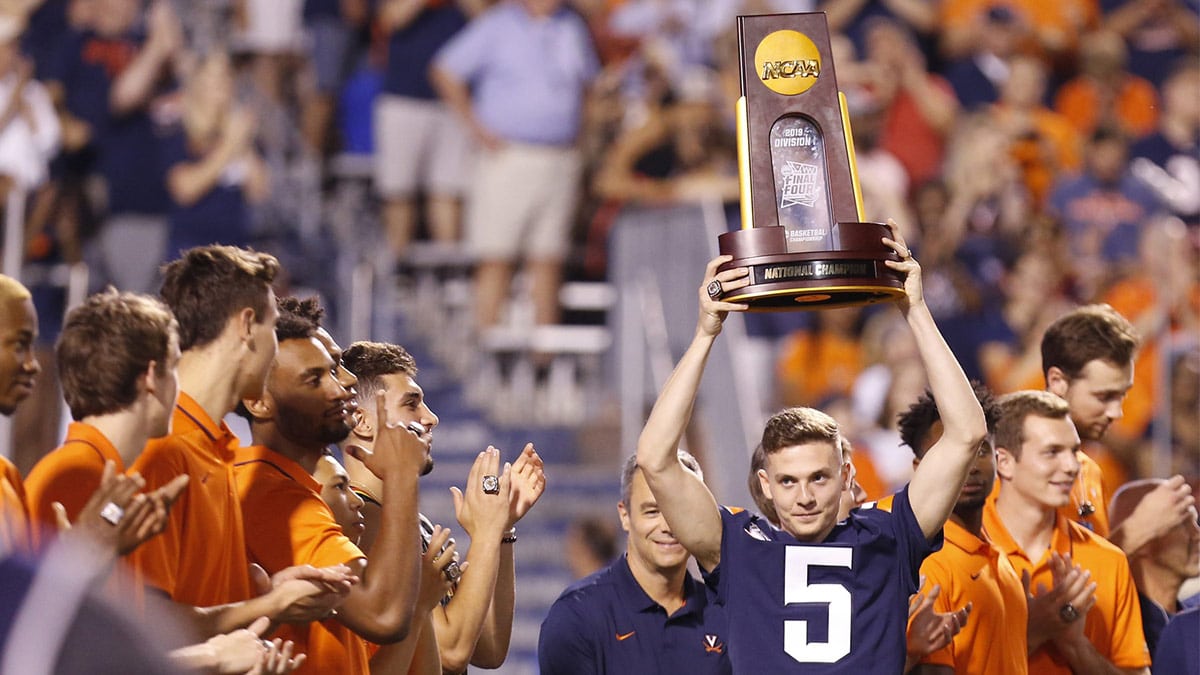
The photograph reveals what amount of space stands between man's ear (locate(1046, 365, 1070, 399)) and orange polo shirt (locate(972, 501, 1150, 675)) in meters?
0.47

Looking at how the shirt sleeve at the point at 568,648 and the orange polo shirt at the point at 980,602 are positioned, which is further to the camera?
the shirt sleeve at the point at 568,648

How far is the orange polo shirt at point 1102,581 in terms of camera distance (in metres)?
4.12

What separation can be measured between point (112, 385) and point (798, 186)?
5.01ft

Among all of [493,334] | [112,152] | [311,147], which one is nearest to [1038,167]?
[493,334]

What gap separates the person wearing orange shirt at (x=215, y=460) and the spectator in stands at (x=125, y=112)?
22.1ft

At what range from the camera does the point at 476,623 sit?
11.5ft

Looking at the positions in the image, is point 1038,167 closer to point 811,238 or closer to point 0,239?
point 0,239

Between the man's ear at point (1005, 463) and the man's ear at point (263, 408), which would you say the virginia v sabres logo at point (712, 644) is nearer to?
the man's ear at point (1005, 463)

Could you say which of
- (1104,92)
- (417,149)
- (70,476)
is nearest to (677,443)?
(70,476)

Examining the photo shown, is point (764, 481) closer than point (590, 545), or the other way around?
point (764, 481)

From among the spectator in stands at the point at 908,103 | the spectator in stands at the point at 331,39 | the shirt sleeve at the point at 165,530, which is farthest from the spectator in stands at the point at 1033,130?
the shirt sleeve at the point at 165,530

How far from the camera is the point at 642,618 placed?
157 inches

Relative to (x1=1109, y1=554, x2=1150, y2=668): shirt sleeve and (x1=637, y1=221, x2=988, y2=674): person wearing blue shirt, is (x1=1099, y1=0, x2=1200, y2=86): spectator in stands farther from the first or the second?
(x1=637, y1=221, x2=988, y2=674): person wearing blue shirt

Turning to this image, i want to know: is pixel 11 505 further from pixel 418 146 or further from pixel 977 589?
pixel 418 146
